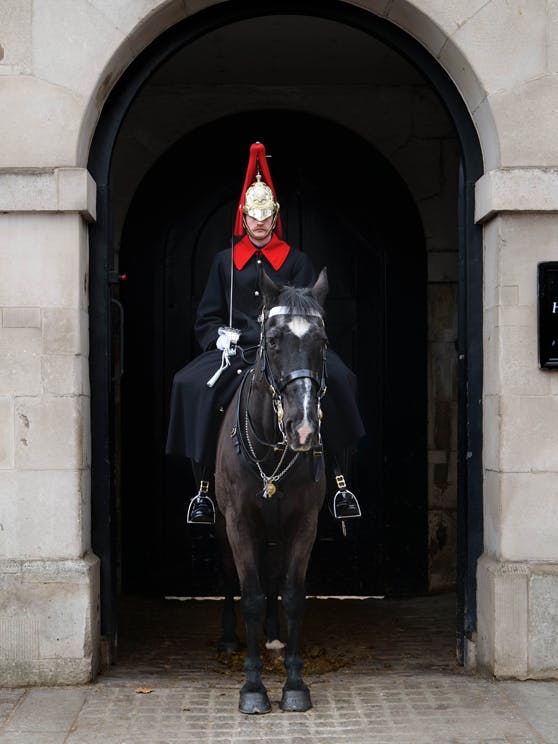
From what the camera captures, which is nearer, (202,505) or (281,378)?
(281,378)

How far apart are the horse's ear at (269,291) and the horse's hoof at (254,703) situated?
1.97 m

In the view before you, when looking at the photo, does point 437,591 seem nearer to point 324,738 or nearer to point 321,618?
point 321,618

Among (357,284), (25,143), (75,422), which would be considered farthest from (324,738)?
(357,284)

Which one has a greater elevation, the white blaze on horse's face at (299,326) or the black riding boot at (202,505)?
the white blaze on horse's face at (299,326)

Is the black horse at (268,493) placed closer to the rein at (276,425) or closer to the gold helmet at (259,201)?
the rein at (276,425)

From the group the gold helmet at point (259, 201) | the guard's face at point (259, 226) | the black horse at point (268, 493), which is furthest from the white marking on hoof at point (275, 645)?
the gold helmet at point (259, 201)

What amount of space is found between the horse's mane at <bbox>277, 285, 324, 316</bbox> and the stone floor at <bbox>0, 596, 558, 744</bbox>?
2.00 m

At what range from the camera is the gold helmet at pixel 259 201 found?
630 cm

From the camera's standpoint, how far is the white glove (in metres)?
6.36

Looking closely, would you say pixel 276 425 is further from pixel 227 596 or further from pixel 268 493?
pixel 227 596

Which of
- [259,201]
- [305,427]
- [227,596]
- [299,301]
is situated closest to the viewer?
[305,427]

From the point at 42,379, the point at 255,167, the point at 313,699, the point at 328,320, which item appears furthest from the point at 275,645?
the point at 328,320

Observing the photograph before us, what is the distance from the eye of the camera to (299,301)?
5.23 metres

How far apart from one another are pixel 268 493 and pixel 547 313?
1858mm
